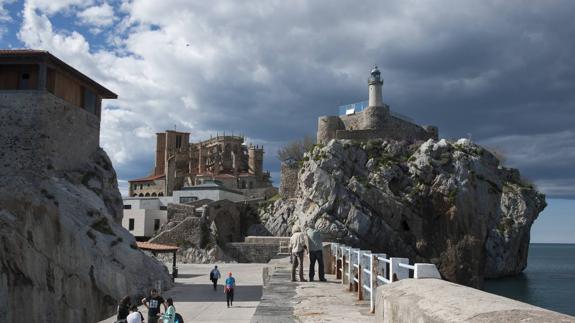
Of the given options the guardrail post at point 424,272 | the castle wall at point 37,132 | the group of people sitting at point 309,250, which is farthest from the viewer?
the castle wall at point 37,132

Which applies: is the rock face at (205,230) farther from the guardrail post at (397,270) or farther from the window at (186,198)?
the guardrail post at (397,270)

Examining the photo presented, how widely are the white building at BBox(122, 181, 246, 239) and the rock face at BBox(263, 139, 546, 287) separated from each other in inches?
629

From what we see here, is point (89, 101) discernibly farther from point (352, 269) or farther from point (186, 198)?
point (186, 198)

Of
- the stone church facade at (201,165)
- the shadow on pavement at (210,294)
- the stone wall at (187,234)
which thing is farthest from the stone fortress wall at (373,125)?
the shadow on pavement at (210,294)

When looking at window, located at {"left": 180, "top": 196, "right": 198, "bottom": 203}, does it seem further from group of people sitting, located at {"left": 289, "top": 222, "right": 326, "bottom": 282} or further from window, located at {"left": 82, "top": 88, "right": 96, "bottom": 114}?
group of people sitting, located at {"left": 289, "top": 222, "right": 326, "bottom": 282}

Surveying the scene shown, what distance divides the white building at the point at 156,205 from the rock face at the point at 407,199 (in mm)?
15969

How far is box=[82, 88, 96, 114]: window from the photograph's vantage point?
1104 inches

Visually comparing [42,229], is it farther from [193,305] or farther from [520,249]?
[520,249]

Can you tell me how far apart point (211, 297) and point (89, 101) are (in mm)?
13312

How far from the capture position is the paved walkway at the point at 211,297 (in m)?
18.4

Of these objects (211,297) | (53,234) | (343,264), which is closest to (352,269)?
(343,264)

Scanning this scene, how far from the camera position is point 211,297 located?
23312 mm

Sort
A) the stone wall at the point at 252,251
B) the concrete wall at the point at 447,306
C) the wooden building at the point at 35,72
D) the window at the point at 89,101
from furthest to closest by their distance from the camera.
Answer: the stone wall at the point at 252,251, the window at the point at 89,101, the wooden building at the point at 35,72, the concrete wall at the point at 447,306

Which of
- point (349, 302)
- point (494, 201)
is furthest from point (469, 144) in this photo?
point (349, 302)
